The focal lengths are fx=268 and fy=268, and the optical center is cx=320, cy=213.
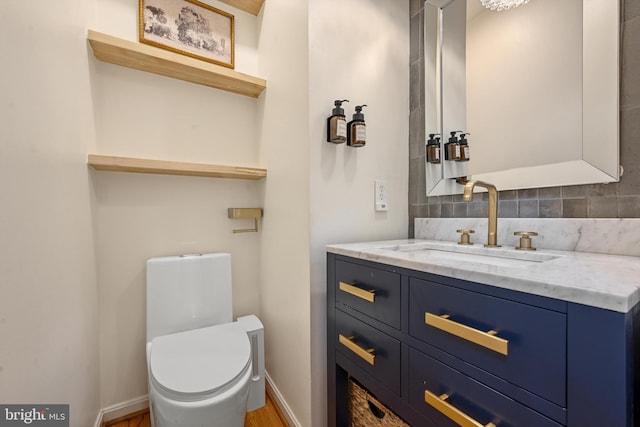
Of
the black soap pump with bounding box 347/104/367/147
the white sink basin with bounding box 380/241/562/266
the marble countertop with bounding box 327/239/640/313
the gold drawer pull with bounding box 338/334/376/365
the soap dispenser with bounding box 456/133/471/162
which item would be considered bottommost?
the gold drawer pull with bounding box 338/334/376/365

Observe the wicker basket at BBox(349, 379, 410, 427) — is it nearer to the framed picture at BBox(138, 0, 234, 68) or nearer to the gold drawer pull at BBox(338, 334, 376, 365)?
the gold drawer pull at BBox(338, 334, 376, 365)

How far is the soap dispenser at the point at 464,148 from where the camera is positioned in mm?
1278

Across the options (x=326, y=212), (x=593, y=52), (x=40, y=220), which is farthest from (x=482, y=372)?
(x=40, y=220)

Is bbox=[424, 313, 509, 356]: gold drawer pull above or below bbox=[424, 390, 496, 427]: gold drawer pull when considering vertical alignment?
above

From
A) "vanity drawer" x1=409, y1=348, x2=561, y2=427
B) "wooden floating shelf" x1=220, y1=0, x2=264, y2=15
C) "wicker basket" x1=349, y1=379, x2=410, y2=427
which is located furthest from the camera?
"wooden floating shelf" x1=220, y1=0, x2=264, y2=15

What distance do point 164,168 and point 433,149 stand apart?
54.7 inches

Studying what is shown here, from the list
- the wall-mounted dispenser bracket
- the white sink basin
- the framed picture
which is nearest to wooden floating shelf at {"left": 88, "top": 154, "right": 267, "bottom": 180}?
the wall-mounted dispenser bracket

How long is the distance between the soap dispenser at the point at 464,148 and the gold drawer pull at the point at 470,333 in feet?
2.87

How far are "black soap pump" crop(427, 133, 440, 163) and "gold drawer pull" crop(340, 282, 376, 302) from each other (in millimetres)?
801

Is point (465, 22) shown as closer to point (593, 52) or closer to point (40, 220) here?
point (593, 52)

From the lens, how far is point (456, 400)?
0.68 metres

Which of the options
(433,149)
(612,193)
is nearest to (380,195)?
(433,149)

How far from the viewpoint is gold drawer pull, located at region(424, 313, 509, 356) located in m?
0.57

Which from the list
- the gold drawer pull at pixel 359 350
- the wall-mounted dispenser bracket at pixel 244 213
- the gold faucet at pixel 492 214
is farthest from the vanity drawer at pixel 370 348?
the wall-mounted dispenser bracket at pixel 244 213
